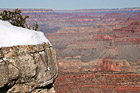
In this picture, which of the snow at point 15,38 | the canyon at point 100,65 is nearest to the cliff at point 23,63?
the snow at point 15,38

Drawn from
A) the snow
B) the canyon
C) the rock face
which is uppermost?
the snow

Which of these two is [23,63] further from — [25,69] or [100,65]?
[100,65]

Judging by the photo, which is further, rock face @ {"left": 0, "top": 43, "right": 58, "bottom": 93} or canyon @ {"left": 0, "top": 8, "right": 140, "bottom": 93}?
canyon @ {"left": 0, "top": 8, "right": 140, "bottom": 93}

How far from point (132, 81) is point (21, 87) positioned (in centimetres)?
2628

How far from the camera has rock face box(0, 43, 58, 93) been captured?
7.16m

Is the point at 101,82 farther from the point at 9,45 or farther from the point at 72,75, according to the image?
the point at 9,45

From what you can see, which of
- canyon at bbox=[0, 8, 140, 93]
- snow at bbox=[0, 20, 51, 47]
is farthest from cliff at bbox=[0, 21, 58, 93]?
canyon at bbox=[0, 8, 140, 93]

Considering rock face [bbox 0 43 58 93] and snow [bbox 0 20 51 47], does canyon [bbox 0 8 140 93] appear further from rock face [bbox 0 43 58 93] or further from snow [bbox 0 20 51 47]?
snow [bbox 0 20 51 47]

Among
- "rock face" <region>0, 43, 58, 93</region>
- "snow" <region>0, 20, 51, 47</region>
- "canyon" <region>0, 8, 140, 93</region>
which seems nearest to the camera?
"rock face" <region>0, 43, 58, 93</region>

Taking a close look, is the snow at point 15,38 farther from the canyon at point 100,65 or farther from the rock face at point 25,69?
the canyon at point 100,65

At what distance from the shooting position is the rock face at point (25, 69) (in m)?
7.16

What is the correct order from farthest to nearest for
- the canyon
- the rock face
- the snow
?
the canyon → the snow → the rock face

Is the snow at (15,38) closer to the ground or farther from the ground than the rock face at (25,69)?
farther from the ground

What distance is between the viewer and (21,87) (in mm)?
7863
